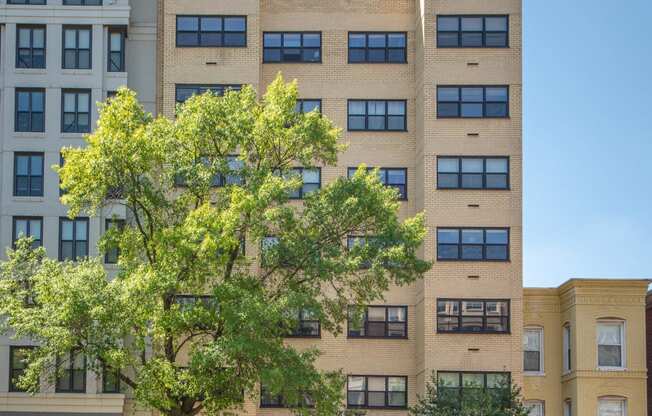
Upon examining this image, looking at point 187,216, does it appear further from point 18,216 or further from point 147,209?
point 18,216

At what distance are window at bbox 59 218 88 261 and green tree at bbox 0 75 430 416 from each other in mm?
9399

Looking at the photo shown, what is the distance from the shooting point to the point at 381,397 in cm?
4941

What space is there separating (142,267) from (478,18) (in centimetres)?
2012

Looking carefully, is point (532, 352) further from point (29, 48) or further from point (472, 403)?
point (29, 48)

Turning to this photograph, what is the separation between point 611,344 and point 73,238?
880 inches

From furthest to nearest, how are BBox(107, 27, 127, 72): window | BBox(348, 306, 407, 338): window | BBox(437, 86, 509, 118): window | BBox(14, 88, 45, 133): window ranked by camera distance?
BBox(107, 27, 127, 72): window, BBox(348, 306, 407, 338): window, BBox(14, 88, 45, 133): window, BBox(437, 86, 509, 118): window

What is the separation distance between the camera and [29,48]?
164 feet

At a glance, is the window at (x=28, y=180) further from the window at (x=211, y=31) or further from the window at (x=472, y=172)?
the window at (x=472, y=172)

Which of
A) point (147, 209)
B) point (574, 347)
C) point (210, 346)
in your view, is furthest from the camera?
point (574, 347)

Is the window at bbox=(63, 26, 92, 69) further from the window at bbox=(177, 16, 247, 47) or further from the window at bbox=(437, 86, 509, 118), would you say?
the window at bbox=(437, 86, 509, 118)

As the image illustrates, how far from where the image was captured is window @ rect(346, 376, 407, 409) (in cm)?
4931

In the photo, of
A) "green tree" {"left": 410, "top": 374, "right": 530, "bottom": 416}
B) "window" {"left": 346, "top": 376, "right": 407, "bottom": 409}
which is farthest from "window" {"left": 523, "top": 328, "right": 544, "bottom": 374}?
"green tree" {"left": 410, "top": 374, "right": 530, "bottom": 416}

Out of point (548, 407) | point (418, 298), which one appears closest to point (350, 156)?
point (418, 298)

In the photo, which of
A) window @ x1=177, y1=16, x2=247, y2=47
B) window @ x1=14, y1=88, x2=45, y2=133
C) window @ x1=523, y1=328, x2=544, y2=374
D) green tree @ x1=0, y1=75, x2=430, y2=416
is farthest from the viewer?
window @ x1=523, y1=328, x2=544, y2=374
